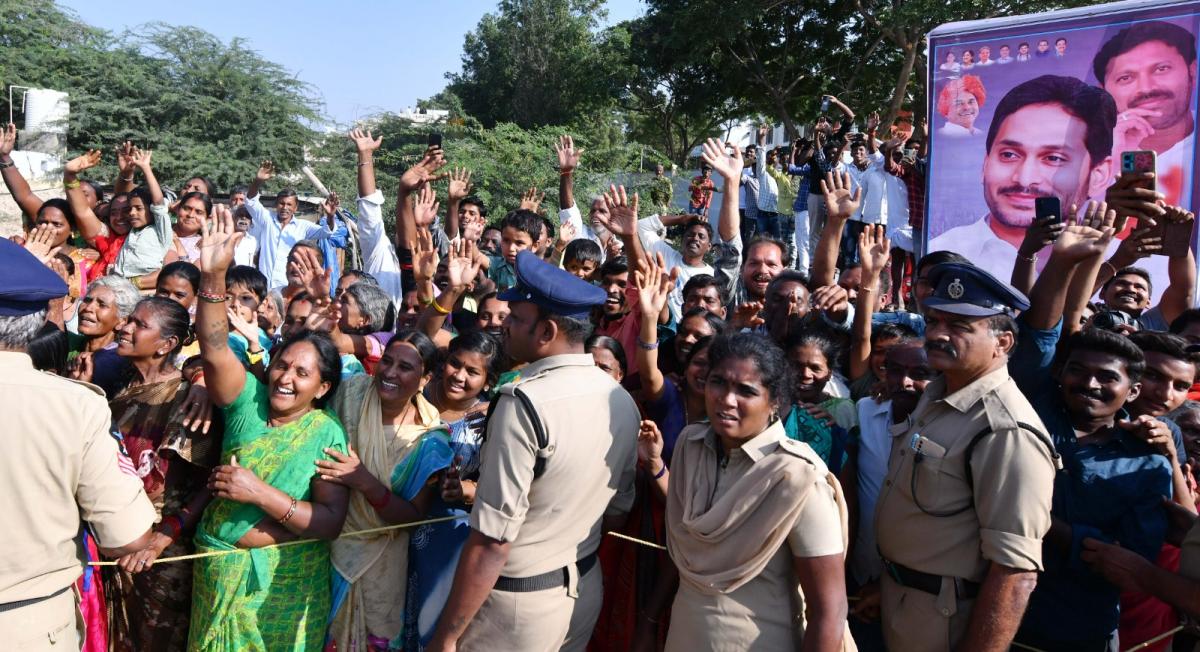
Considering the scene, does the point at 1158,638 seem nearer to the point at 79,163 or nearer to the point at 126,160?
the point at 126,160

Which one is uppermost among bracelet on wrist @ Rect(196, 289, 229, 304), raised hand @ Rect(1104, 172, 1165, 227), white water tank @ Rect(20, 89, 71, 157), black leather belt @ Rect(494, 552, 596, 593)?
white water tank @ Rect(20, 89, 71, 157)

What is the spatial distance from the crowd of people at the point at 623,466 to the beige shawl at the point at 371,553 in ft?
0.04

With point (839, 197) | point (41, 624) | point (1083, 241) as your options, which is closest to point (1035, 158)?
point (839, 197)

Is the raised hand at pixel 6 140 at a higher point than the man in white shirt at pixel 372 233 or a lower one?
higher

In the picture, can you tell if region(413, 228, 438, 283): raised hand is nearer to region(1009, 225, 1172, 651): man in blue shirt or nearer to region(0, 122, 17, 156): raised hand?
region(1009, 225, 1172, 651): man in blue shirt

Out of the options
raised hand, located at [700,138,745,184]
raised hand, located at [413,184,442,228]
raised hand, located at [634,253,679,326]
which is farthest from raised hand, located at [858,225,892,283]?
raised hand, located at [413,184,442,228]

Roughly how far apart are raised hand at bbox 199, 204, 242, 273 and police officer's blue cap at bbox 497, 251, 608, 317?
3.58ft

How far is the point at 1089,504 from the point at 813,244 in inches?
320

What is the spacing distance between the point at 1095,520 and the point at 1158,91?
4347 millimetres

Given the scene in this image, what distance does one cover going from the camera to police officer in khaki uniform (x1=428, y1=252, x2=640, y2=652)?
2424mm

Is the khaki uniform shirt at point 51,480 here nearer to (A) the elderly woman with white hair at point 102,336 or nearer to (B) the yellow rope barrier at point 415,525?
(B) the yellow rope barrier at point 415,525

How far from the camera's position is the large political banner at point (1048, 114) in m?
5.59

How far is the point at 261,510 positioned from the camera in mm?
2971

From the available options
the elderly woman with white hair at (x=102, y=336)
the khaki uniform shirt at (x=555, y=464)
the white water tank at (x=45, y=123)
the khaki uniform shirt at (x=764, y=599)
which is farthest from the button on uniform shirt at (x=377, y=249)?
the white water tank at (x=45, y=123)
